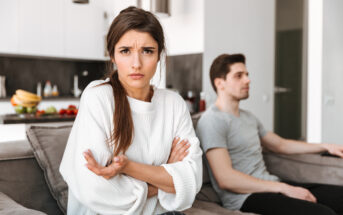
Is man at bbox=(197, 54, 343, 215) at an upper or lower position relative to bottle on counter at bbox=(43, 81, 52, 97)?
lower

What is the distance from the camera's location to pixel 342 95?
11.2 feet

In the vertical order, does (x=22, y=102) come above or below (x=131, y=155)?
above

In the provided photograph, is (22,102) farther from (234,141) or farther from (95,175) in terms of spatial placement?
(95,175)

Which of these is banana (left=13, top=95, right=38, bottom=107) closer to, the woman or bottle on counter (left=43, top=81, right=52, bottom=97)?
bottle on counter (left=43, top=81, right=52, bottom=97)

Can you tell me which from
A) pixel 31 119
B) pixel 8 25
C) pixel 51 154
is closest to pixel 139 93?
pixel 51 154

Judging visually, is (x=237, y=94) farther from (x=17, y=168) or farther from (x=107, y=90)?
(x=17, y=168)

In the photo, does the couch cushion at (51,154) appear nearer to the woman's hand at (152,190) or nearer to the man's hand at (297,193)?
the woman's hand at (152,190)

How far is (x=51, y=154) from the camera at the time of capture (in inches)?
55.7

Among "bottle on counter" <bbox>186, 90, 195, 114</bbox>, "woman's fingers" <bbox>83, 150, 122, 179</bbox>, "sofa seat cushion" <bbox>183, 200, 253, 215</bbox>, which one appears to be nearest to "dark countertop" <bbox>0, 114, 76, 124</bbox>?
"bottle on counter" <bbox>186, 90, 195, 114</bbox>

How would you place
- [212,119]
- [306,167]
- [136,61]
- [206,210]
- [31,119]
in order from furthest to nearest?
[31,119], [306,167], [212,119], [206,210], [136,61]

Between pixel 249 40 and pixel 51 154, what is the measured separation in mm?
2683

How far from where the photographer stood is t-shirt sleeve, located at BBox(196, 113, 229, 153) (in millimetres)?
1759

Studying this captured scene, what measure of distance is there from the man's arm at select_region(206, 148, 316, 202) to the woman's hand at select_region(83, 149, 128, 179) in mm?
738

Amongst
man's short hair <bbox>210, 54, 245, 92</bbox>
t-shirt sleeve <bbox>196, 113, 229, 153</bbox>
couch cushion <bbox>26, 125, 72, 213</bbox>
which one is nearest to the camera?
couch cushion <bbox>26, 125, 72, 213</bbox>
